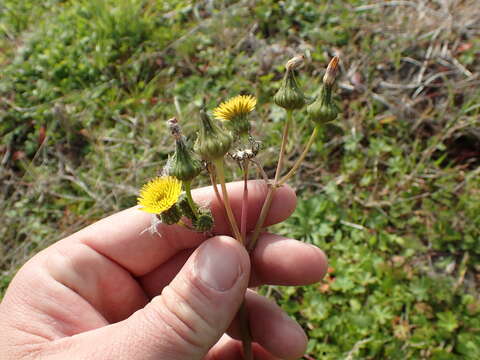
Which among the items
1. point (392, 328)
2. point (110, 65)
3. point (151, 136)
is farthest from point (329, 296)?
point (110, 65)

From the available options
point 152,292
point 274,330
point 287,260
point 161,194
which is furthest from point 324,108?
point 152,292

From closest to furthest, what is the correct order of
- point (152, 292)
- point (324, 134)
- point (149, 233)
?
point (149, 233)
point (152, 292)
point (324, 134)

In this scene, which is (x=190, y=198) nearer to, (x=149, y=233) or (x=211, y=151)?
(x=211, y=151)

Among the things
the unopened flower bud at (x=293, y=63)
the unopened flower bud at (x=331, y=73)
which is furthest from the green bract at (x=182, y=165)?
the unopened flower bud at (x=331, y=73)

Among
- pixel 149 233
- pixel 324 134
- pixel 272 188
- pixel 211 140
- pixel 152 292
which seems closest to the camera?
pixel 211 140

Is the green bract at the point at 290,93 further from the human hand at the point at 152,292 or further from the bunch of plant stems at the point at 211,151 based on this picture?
the human hand at the point at 152,292

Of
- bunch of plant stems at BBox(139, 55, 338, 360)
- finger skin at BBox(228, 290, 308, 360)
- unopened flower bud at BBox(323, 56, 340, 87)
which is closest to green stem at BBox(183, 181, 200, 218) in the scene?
bunch of plant stems at BBox(139, 55, 338, 360)

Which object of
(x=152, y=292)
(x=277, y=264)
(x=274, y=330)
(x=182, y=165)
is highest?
(x=182, y=165)
